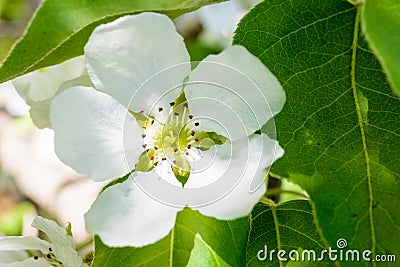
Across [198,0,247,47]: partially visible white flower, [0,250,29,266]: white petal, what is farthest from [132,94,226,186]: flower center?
[198,0,247,47]: partially visible white flower

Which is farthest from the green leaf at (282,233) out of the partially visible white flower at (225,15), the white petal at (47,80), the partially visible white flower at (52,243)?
the partially visible white flower at (225,15)

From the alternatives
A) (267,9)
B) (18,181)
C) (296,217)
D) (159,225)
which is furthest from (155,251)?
(18,181)

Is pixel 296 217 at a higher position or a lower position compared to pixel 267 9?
lower

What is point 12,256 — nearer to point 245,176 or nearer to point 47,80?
point 47,80

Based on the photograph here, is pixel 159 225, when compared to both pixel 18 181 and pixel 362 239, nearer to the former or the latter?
pixel 362 239

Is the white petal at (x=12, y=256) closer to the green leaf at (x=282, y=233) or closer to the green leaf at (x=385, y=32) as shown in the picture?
the green leaf at (x=282, y=233)

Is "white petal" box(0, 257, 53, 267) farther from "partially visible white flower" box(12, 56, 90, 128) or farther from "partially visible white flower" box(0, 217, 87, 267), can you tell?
"partially visible white flower" box(12, 56, 90, 128)
